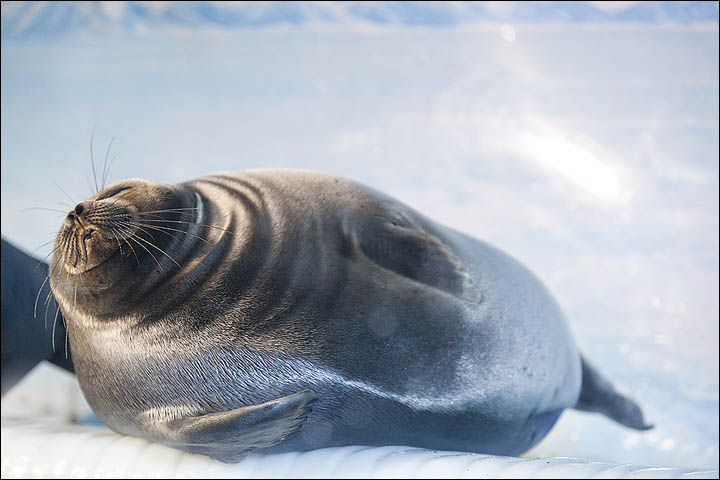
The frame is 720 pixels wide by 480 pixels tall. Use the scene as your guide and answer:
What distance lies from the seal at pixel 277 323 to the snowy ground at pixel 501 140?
38.5 inches

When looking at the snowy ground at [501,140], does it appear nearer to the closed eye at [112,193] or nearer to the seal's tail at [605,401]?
the seal's tail at [605,401]

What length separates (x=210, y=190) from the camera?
1.83m

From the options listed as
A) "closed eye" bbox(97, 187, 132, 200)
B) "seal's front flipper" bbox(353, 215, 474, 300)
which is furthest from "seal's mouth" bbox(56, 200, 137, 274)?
"seal's front flipper" bbox(353, 215, 474, 300)

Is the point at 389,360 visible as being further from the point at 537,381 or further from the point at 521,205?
the point at 521,205

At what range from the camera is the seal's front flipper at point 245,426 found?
1376 millimetres

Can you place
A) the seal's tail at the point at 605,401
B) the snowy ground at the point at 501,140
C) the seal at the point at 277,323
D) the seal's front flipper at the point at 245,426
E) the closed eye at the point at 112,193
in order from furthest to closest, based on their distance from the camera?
1. the snowy ground at the point at 501,140
2. the seal's tail at the point at 605,401
3. the closed eye at the point at 112,193
4. the seal at the point at 277,323
5. the seal's front flipper at the point at 245,426

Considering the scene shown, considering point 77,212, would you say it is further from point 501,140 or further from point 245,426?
point 501,140

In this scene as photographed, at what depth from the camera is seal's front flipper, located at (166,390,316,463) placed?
1.38m

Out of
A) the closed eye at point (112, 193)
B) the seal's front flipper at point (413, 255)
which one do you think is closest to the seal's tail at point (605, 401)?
the seal's front flipper at point (413, 255)

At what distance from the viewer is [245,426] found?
138 centimetres

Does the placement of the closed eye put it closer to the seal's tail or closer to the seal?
the seal

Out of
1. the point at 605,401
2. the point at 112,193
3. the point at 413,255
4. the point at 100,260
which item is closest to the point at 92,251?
the point at 100,260

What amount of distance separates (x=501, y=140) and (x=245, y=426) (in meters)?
2.39

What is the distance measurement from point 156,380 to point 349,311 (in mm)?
462
